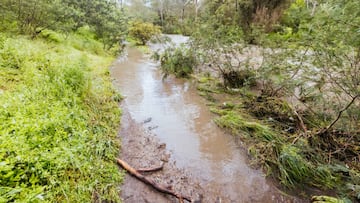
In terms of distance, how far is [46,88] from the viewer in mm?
3311

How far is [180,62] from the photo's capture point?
7.65m

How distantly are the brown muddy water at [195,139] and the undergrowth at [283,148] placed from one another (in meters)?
0.23

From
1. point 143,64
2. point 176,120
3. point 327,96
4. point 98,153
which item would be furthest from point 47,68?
point 143,64

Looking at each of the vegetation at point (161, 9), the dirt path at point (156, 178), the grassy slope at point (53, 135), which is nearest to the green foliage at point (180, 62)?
the grassy slope at point (53, 135)

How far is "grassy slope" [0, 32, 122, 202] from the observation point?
1807mm

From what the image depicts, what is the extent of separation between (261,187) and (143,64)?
8.19 metres

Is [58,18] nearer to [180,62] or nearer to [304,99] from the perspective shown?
[180,62]

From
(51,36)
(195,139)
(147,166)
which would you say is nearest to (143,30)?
(51,36)

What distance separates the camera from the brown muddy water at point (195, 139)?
290 cm

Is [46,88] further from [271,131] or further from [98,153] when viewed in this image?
[271,131]

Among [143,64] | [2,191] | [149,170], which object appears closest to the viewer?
[2,191]

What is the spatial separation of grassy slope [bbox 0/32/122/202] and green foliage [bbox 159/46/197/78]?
3.57 m

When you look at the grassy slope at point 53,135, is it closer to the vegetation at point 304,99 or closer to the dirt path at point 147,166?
the dirt path at point 147,166

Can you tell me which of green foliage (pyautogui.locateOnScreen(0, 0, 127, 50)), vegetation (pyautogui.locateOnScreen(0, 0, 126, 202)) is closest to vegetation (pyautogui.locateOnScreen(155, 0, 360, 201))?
vegetation (pyautogui.locateOnScreen(0, 0, 126, 202))
